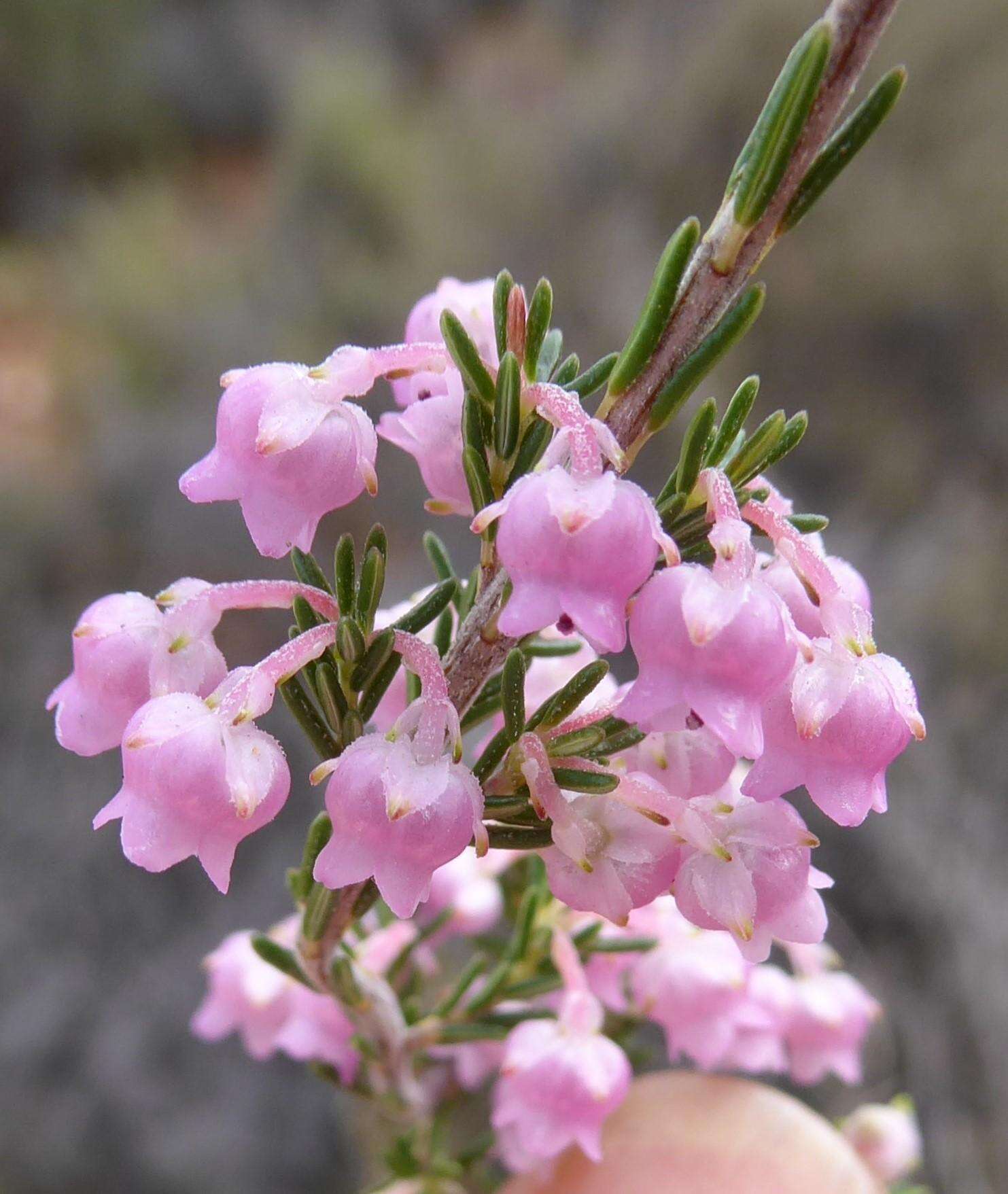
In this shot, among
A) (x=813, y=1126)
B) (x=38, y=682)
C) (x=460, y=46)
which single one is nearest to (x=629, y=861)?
(x=813, y=1126)

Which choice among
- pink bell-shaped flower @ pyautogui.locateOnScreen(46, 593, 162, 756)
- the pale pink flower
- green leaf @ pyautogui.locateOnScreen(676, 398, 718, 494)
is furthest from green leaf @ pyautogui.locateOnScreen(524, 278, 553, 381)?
the pale pink flower

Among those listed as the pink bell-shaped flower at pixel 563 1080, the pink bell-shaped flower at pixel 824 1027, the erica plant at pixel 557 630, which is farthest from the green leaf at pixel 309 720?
the pink bell-shaped flower at pixel 824 1027

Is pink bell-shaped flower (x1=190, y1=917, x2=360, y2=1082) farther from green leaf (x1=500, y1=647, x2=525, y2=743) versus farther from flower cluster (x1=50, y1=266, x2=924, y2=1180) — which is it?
green leaf (x1=500, y1=647, x2=525, y2=743)

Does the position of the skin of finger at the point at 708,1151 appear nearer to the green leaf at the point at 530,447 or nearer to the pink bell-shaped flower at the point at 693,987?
the pink bell-shaped flower at the point at 693,987

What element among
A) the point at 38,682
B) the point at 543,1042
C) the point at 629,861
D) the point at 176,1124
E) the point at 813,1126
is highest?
the point at 629,861

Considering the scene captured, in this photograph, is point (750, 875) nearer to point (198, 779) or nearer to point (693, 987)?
point (198, 779)

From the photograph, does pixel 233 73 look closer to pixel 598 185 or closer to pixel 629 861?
pixel 598 185
